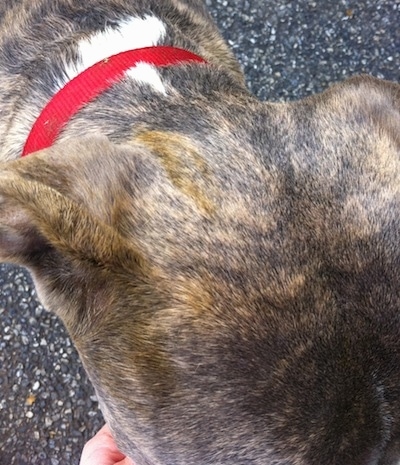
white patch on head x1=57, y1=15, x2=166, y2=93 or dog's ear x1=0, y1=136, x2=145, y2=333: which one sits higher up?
white patch on head x1=57, y1=15, x2=166, y2=93

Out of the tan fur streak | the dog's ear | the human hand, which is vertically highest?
the tan fur streak

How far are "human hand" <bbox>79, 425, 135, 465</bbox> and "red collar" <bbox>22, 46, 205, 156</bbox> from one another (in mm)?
1014

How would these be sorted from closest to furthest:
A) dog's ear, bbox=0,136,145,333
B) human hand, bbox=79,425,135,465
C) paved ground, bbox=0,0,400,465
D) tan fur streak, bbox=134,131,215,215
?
1. dog's ear, bbox=0,136,145,333
2. tan fur streak, bbox=134,131,215,215
3. human hand, bbox=79,425,135,465
4. paved ground, bbox=0,0,400,465

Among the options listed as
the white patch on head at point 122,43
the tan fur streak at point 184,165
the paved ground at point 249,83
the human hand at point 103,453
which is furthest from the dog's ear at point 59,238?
the paved ground at point 249,83

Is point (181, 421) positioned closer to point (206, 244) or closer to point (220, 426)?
point (220, 426)

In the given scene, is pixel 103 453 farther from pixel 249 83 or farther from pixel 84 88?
pixel 249 83

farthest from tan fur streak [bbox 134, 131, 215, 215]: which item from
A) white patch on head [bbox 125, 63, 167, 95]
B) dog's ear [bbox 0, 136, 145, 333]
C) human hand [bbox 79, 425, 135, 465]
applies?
human hand [bbox 79, 425, 135, 465]

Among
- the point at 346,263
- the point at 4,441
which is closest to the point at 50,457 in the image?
the point at 4,441

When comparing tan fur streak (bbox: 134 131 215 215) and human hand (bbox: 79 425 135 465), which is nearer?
tan fur streak (bbox: 134 131 215 215)

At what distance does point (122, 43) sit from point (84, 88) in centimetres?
22

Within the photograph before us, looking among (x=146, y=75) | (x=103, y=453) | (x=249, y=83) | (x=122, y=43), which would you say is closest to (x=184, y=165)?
(x=146, y=75)

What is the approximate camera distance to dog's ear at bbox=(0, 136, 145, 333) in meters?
1.20

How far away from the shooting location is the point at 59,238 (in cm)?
124

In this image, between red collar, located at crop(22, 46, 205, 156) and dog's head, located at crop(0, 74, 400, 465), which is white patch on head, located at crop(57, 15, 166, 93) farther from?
dog's head, located at crop(0, 74, 400, 465)
